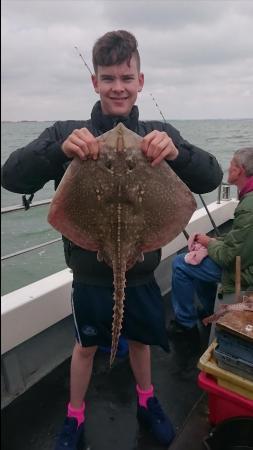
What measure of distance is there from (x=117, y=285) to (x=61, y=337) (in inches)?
67.0

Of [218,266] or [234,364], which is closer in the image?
[234,364]

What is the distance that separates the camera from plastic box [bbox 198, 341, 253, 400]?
7.72 feet

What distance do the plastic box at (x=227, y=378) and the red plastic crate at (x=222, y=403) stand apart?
0.09 ft

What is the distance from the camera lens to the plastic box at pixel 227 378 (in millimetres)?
2352

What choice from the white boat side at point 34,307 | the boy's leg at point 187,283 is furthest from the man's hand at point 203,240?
the white boat side at point 34,307

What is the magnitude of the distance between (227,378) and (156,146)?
149 centimetres

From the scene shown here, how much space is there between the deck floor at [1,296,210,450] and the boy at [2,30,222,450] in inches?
6.0

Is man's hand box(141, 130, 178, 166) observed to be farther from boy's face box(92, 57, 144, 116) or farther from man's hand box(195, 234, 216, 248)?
man's hand box(195, 234, 216, 248)

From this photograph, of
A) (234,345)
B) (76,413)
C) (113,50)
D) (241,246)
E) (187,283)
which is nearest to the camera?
(113,50)

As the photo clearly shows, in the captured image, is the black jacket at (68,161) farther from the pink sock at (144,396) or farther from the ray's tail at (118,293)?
the pink sock at (144,396)

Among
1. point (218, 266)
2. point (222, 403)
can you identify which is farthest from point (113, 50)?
point (218, 266)

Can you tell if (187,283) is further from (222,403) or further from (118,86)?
(118,86)

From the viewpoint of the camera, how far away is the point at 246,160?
360 cm

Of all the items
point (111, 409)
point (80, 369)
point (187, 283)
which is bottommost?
point (111, 409)
